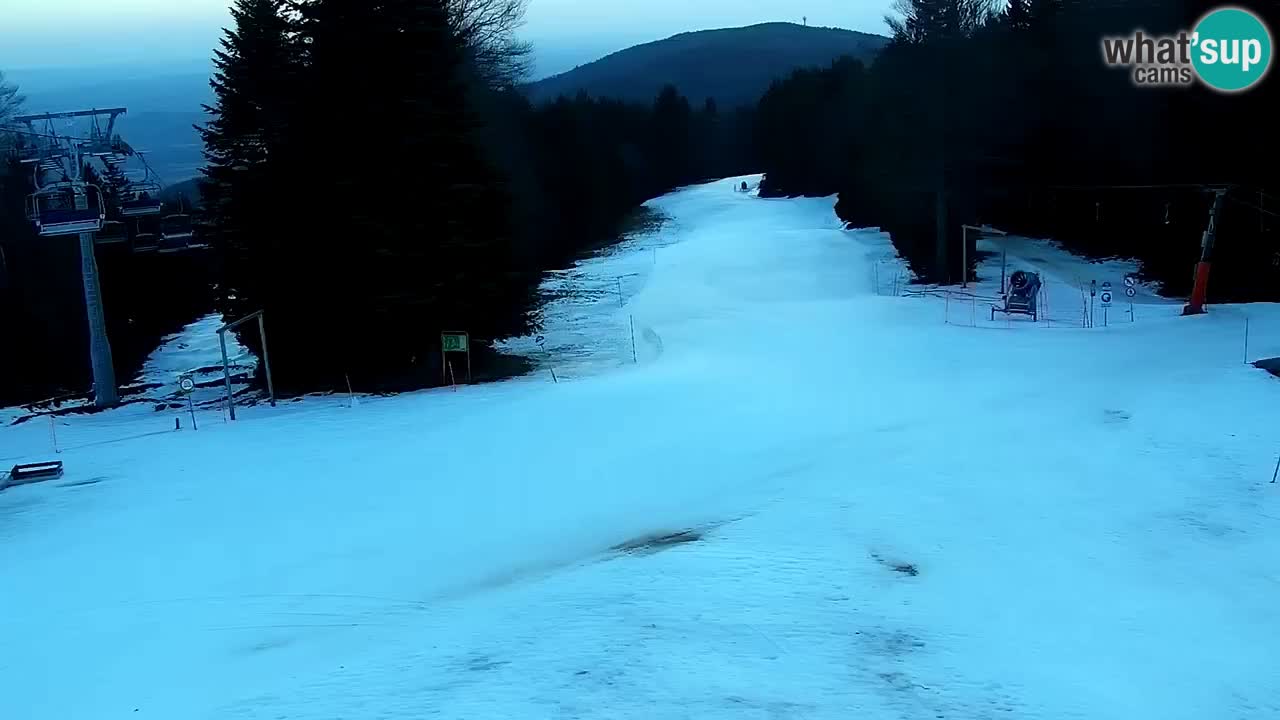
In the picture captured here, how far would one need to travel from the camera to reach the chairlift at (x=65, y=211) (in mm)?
21906

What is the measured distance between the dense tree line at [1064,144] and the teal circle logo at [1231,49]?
1.18 ft

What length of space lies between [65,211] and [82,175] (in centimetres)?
112

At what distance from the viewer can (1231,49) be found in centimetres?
2822

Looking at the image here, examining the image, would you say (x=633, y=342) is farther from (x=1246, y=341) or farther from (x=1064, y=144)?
(x=1064, y=144)

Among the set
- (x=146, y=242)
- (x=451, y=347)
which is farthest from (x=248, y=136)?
(x=451, y=347)

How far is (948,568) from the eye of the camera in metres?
10.5

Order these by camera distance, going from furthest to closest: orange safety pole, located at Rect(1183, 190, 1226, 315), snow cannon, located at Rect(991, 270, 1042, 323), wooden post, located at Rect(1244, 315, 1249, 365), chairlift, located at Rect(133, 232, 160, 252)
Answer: chairlift, located at Rect(133, 232, 160, 252) → snow cannon, located at Rect(991, 270, 1042, 323) → orange safety pole, located at Rect(1183, 190, 1226, 315) → wooden post, located at Rect(1244, 315, 1249, 365)

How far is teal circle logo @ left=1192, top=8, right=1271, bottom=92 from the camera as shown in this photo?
27.2m

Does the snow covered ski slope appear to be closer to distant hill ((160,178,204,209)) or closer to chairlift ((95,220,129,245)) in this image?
chairlift ((95,220,129,245))

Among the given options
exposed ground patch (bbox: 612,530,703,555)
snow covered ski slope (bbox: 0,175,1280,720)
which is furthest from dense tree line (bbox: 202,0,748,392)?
exposed ground patch (bbox: 612,530,703,555)

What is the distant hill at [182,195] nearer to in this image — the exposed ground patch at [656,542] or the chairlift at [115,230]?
the chairlift at [115,230]

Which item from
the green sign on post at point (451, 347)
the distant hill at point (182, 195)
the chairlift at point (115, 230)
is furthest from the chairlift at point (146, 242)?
the green sign on post at point (451, 347)

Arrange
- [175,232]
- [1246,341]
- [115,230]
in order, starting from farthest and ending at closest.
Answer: [115,230] < [175,232] < [1246,341]

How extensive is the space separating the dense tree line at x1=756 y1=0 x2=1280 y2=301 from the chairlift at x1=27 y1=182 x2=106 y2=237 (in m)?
25.1
